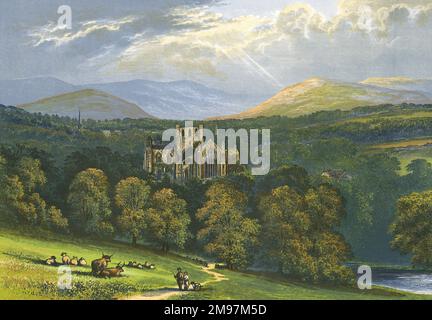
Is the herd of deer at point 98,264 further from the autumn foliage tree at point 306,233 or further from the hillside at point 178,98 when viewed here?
the hillside at point 178,98

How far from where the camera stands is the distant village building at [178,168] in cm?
2169

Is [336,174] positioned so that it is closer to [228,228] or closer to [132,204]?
[228,228]

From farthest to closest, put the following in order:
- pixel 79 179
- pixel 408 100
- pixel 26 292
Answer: pixel 408 100 → pixel 79 179 → pixel 26 292

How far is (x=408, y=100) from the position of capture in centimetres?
2248

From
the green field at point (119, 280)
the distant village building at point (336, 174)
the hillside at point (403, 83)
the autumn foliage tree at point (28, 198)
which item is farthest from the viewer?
the hillside at point (403, 83)

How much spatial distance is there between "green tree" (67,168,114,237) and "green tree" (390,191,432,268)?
792cm

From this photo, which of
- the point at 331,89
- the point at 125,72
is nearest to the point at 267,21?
the point at 331,89

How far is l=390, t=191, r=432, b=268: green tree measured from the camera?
69.2 ft

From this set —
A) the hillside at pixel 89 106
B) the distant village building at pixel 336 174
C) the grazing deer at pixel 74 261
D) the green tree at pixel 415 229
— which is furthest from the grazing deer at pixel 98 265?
the green tree at pixel 415 229

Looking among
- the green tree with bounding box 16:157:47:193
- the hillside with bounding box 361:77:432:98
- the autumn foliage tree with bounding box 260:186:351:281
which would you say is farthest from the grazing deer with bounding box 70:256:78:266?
the hillside with bounding box 361:77:432:98

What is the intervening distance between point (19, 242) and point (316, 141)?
8672mm

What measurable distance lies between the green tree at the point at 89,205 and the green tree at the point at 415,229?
7924 mm

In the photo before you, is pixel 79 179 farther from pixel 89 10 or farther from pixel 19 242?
pixel 89 10

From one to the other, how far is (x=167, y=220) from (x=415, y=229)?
6.84 meters
